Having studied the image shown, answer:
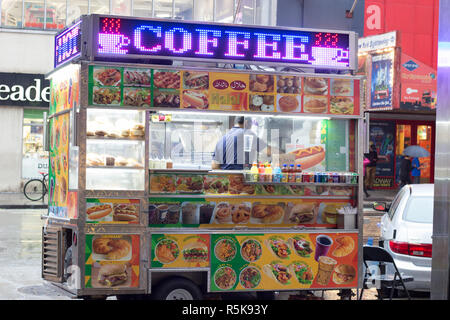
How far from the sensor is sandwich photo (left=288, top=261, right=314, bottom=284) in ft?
27.7

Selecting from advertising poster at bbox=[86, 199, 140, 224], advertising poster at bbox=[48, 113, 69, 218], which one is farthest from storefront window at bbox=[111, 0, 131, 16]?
advertising poster at bbox=[86, 199, 140, 224]

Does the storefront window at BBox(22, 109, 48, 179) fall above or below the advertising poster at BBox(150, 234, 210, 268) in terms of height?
above

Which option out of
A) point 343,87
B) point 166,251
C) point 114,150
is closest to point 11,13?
point 114,150


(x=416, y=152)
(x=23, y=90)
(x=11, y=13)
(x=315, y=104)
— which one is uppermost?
(x=11, y=13)

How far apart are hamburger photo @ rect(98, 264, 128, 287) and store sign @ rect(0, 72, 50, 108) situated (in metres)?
19.4

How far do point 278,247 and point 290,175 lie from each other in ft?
2.88

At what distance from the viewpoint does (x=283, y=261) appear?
8.40m

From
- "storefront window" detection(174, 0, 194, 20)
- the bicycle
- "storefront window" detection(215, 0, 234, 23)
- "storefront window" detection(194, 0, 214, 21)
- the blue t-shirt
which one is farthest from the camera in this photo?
the blue t-shirt

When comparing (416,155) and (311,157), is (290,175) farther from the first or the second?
(416,155)

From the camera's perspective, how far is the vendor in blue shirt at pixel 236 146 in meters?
9.20

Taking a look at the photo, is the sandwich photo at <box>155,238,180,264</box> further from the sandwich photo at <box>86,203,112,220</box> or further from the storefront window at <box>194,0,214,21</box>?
the storefront window at <box>194,0,214,21</box>

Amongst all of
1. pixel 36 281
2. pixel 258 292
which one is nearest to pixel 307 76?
pixel 258 292
